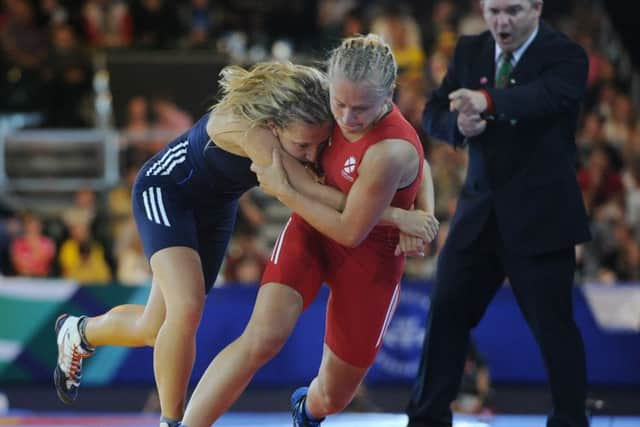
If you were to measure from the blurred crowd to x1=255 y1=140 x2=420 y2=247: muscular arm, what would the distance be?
3975 mm

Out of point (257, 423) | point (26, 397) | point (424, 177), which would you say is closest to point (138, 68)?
point (26, 397)

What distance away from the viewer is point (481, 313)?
14.9 ft

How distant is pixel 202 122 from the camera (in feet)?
14.4

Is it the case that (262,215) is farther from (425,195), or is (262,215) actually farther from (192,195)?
(425,195)

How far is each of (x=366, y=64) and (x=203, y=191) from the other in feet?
2.90

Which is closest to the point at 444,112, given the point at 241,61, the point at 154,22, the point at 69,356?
the point at 69,356

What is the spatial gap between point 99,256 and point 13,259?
579 millimetres

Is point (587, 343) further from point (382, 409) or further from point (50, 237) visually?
point (50, 237)

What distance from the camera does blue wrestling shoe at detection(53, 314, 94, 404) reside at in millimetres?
4730

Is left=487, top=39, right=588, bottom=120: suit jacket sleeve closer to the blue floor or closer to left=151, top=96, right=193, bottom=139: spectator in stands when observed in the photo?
the blue floor

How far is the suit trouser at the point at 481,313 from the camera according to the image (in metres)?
4.32

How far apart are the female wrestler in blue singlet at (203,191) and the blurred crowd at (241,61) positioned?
3446 millimetres

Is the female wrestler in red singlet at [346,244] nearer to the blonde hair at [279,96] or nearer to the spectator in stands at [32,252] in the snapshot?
the blonde hair at [279,96]

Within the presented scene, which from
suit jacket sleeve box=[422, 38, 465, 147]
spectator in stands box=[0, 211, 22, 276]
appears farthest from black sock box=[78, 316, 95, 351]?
spectator in stands box=[0, 211, 22, 276]
